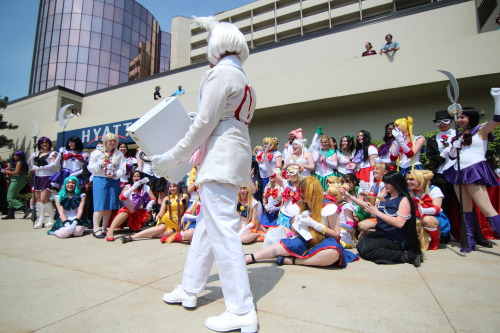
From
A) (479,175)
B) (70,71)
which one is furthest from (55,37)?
(479,175)

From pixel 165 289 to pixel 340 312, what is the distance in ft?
4.30

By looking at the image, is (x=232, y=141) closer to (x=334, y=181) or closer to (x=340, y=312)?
(x=340, y=312)

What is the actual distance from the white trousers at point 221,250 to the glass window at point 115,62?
33.1 metres

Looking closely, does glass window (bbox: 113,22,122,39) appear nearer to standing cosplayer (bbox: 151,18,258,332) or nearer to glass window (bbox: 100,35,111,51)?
glass window (bbox: 100,35,111,51)

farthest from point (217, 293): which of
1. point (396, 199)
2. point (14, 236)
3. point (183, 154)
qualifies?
point (14, 236)

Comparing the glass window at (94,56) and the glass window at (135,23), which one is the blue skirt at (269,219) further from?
the glass window at (135,23)

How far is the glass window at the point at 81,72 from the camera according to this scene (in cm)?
2794

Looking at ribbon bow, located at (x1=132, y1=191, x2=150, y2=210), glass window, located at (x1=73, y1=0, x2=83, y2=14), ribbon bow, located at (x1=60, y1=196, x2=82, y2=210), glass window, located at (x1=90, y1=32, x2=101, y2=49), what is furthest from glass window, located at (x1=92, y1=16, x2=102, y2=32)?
ribbon bow, located at (x1=132, y1=191, x2=150, y2=210)

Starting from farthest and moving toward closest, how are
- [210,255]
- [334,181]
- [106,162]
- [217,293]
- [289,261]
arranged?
[106,162] < [334,181] < [289,261] < [217,293] < [210,255]

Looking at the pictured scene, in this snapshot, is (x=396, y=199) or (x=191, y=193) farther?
(x=191, y=193)

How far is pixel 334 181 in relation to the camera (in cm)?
411

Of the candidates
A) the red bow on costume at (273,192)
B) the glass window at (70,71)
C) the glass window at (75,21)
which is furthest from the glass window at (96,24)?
the red bow on costume at (273,192)

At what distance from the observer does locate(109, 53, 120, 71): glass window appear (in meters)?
29.4

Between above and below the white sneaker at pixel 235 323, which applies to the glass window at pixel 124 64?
above
